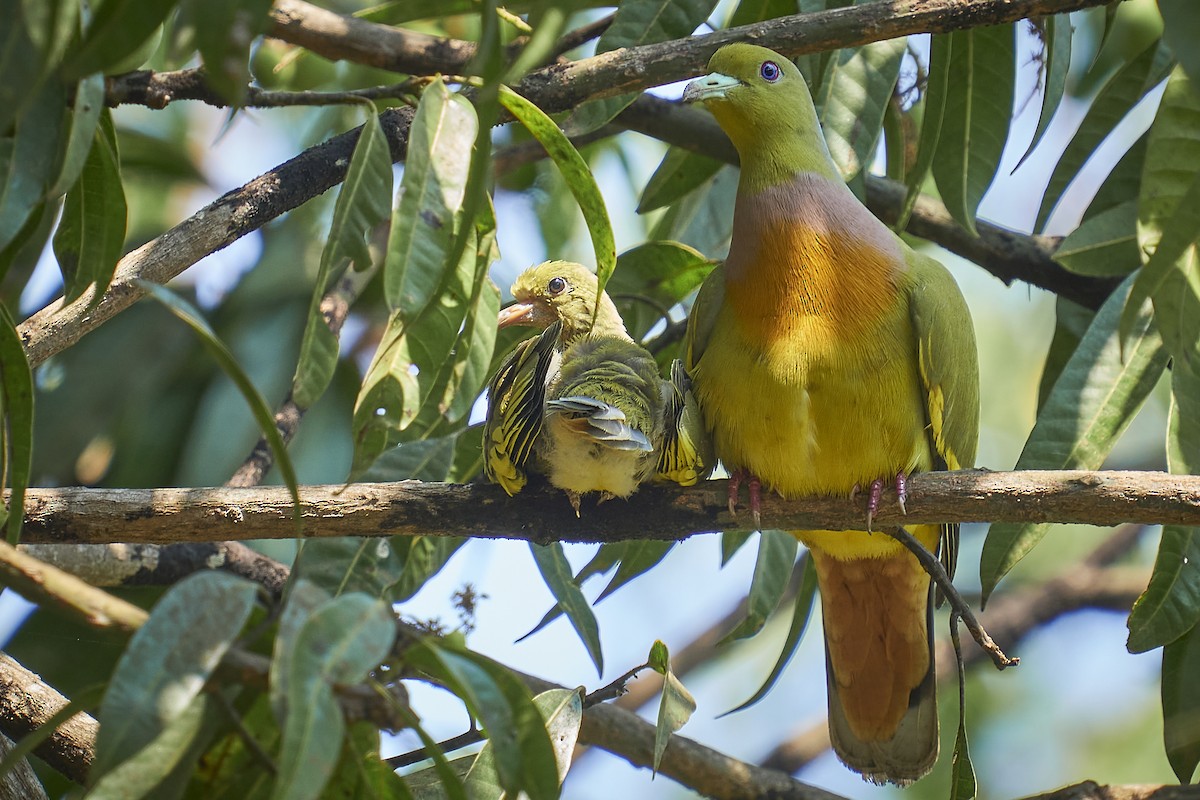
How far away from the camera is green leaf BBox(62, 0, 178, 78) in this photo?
145 cm

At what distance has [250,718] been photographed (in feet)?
6.09

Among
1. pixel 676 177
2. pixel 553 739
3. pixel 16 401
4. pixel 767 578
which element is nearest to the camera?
pixel 16 401

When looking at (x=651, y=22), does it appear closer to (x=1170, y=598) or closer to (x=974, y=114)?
(x=974, y=114)

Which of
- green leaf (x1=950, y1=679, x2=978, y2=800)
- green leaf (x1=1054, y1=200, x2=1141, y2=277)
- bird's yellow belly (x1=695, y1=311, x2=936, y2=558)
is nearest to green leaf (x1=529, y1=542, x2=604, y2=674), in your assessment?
bird's yellow belly (x1=695, y1=311, x2=936, y2=558)

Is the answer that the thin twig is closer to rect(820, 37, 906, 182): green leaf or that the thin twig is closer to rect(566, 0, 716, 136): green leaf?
rect(820, 37, 906, 182): green leaf

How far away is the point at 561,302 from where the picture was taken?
140 inches

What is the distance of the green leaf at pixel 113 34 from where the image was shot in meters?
1.45

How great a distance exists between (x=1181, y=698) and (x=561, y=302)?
6.44ft

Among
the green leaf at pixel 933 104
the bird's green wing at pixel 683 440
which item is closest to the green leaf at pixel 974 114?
the green leaf at pixel 933 104

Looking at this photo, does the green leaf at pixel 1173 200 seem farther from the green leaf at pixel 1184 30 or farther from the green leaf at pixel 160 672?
the green leaf at pixel 160 672

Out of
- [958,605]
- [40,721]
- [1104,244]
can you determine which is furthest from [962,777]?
[40,721]

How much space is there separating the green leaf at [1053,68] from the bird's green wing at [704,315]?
835 millimetres

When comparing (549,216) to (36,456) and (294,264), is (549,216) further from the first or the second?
(36,456)

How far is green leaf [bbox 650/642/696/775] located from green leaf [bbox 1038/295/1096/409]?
5.54 feet
